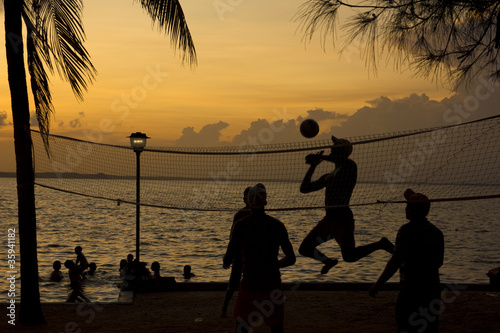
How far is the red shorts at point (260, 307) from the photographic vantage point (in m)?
6.12

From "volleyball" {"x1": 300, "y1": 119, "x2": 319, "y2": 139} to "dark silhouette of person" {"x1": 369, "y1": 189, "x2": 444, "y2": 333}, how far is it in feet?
14.2

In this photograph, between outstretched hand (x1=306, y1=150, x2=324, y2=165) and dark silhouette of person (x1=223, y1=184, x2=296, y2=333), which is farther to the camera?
outstretched hand (x1=306, y1=150, x2=324, y2=165)

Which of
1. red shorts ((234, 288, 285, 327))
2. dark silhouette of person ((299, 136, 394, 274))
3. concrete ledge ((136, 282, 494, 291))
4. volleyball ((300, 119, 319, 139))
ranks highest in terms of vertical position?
volleyball ((300, 119, 319, 139))

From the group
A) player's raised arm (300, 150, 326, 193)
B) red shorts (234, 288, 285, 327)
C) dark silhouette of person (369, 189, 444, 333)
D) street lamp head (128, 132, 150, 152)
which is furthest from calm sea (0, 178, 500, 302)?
red shorts (234, 288, 285, 327)

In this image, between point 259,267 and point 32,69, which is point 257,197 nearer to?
point 259,267

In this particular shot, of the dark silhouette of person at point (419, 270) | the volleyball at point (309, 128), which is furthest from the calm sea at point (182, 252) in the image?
the dark silhouette of person at point (419, 270)

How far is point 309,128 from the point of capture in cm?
1030

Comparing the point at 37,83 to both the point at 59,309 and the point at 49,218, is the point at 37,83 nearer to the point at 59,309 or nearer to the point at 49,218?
the point at 59,309

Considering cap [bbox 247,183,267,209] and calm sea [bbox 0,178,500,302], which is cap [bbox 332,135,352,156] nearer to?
cap [bbox 247,183,267,209]

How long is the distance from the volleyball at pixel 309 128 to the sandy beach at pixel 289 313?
3.20 meters

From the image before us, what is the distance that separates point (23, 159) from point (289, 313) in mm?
5328

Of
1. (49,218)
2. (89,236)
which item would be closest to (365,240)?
(89,236)

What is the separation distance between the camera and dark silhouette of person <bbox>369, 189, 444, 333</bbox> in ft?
19.5

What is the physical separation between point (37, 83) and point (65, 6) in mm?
1390
